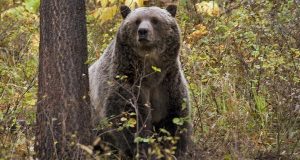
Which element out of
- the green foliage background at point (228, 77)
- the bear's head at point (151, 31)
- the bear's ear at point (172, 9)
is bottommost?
the green foliage background at point (228, 77)

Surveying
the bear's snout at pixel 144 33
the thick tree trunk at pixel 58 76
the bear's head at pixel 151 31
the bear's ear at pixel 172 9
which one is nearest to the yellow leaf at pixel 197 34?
the bear's ear at pixel 172 9

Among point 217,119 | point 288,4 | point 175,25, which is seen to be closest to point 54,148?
point 175,25

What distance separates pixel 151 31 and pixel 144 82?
0.54 meters

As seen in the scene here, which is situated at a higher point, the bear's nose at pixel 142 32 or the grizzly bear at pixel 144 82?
the bear's nose at pixel 142 32

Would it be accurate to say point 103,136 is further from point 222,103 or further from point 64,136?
point 222,103

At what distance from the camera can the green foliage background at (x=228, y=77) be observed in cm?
658

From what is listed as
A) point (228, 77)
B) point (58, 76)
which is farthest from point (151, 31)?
point (228, 77)

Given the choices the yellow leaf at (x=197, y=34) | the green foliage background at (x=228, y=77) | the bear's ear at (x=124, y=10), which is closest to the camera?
the green foliage background at (x=228, y=77)

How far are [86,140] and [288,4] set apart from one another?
4.54 m

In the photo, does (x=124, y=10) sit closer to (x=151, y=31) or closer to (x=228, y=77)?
(x=151, y=31)

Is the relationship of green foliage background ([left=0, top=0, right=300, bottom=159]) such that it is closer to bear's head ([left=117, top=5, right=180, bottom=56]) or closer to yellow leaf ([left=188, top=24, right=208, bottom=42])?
yellow leaf ([left=188, top=24, right=208, bottom=42])

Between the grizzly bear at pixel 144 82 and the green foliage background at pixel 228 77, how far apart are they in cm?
36

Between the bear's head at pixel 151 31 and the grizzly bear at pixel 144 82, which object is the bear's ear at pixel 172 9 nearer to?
the grizzly bear at pixel 144 82

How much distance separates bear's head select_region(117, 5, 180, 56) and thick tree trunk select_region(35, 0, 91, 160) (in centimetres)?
68
